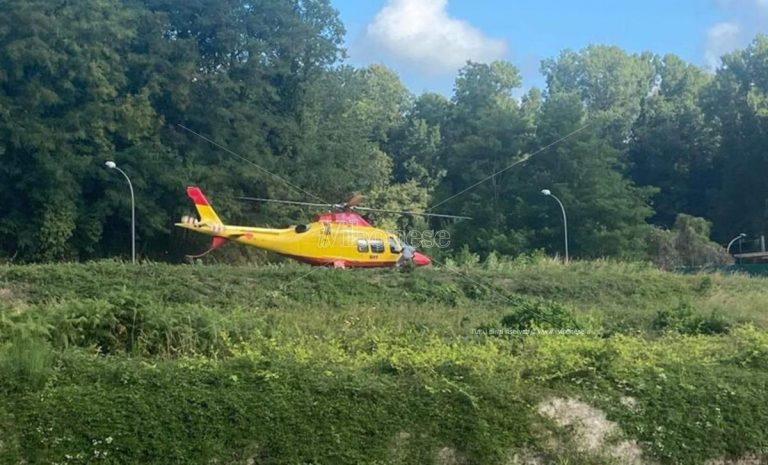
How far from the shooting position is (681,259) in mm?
49062

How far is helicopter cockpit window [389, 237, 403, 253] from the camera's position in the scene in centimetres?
2653

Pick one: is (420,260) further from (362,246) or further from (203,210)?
(203,210)

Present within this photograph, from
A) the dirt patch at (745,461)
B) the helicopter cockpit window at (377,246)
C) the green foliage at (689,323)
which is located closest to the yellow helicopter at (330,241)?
the helicopter cockpit window at (377,246)

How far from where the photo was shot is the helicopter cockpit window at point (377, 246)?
2613 centimetres

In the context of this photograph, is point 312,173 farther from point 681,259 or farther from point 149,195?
point 681,259

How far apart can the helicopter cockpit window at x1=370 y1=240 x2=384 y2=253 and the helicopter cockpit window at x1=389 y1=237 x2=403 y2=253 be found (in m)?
0.35

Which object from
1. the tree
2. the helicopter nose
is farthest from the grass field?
the tree

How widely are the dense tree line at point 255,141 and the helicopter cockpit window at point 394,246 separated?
3.17 metres

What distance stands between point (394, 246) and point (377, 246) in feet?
2.32

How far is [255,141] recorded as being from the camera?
41312 mm

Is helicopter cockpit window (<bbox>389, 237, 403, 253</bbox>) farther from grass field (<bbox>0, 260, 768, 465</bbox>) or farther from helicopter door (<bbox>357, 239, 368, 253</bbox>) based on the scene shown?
grass field (<bbox>0, 260, 768, 465</bbox>)

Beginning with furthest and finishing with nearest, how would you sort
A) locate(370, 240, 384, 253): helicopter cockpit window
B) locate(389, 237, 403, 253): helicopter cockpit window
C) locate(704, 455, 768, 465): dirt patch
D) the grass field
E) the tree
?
the tree < locate(389, 237, 403, 253): helicopter cockpit window < locate(370, 240, 384, 253): helicopter cockpit window < locate(704, 455, 768, 465): dirt patch < the grass field

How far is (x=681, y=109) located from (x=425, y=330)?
63240 millimetres

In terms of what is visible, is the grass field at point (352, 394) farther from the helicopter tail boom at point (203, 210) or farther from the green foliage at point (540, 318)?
the helicopter tail boom at point (203, 210)
